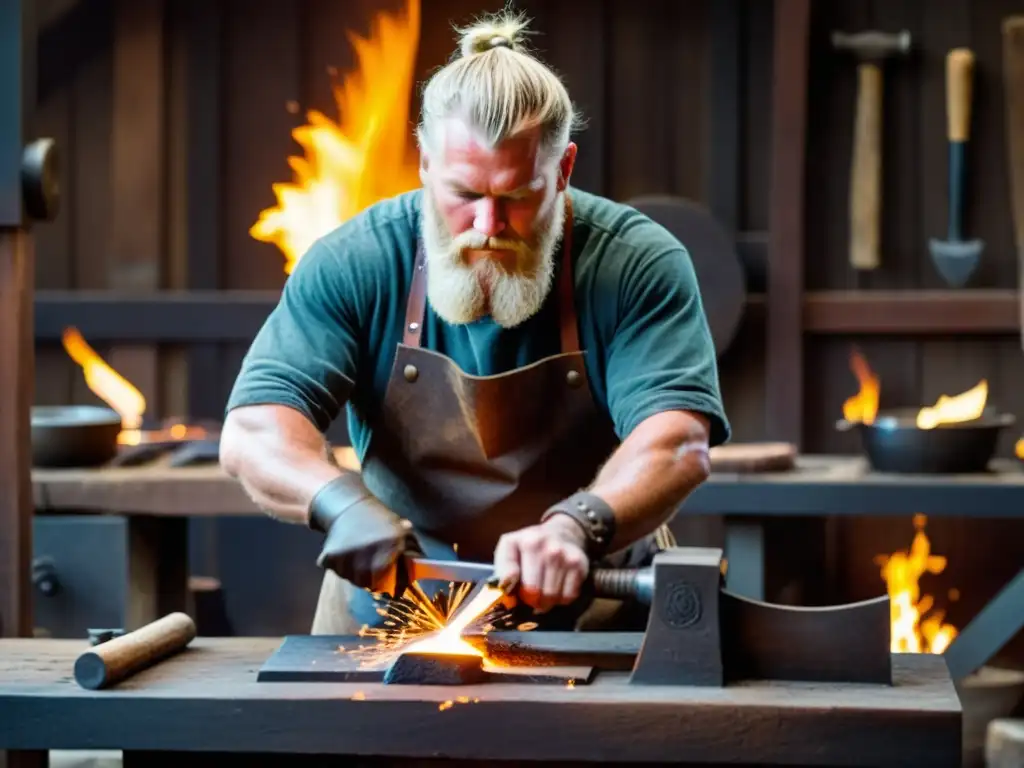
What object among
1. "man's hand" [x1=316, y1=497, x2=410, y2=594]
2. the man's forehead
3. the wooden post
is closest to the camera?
"man's hand" [x1=316, y1=497, x2=410, y2=594]

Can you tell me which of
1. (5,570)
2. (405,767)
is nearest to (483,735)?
(405,767)

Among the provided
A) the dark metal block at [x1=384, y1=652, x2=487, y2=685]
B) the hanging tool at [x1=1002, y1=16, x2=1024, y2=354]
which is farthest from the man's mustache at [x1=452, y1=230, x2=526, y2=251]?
the hanging tool at [x1=1002, y1=16, x2=1024, y2=354]

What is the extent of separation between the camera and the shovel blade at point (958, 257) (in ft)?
19.7

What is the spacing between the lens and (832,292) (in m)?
6.19

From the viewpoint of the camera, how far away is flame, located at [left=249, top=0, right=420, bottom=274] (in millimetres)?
6227

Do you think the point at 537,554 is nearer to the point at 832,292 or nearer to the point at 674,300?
the point at 674,300

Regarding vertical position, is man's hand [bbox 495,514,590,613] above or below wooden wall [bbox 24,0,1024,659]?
below

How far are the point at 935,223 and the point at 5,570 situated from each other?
143 inches

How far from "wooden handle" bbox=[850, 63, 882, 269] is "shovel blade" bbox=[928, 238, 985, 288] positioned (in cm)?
23

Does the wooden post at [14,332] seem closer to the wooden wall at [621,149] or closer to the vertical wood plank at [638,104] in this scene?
the wooden wall at [621,149]

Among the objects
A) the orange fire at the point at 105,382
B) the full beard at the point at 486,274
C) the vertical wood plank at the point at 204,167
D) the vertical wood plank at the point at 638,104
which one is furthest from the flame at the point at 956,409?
the orange fire at the point at 105,382

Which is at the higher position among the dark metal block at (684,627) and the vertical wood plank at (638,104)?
the vertical wood plank at (638,104)

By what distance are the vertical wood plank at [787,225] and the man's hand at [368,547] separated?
11.0ft

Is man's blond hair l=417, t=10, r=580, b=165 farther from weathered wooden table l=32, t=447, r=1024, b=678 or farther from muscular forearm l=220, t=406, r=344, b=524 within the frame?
weathered wooden table l=32, t=447, r=1024, b=678
